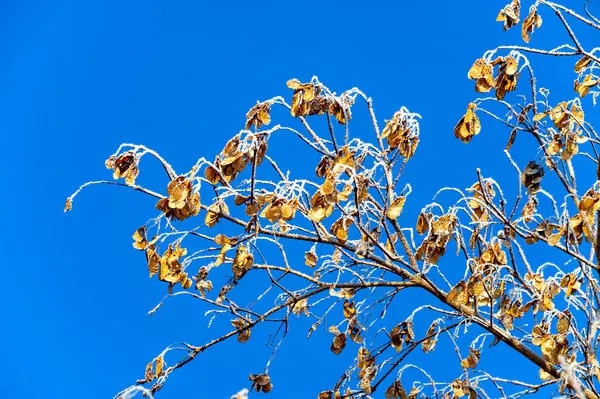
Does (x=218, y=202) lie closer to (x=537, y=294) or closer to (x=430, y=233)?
(x=430, y=233)

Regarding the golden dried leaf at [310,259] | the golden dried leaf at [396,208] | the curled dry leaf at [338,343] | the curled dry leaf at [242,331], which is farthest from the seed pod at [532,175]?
the curled dry leaf at [242,331]

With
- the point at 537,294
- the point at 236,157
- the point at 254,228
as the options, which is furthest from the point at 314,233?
the point at 537,294

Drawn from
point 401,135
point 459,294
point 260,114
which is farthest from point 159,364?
point 401,135

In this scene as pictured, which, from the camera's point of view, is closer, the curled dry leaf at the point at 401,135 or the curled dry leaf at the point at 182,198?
the curled dry leaf at the point at 182,198

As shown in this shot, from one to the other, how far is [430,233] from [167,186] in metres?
1.17

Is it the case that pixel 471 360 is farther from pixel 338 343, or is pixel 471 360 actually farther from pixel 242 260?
pixel 242 260

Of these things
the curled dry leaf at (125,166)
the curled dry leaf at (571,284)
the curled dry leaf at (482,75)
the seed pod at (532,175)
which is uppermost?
the curled dry leaf at (482,75)

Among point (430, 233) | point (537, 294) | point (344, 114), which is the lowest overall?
point (537, 294)

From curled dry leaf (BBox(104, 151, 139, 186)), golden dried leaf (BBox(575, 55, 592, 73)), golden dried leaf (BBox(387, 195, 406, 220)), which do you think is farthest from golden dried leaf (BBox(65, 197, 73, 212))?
golden dried leaf (BBox(575, 55, 592, 73))

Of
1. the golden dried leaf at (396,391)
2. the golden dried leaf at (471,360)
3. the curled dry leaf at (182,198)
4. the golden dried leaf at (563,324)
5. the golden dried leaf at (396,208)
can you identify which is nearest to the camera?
the curled dry leaf at (182,198)

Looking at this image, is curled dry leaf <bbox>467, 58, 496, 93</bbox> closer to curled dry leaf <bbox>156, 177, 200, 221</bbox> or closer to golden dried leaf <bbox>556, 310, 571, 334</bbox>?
golden dried leaf <bbox>556, 310, 571, 334</bbox>

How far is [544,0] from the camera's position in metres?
2.96

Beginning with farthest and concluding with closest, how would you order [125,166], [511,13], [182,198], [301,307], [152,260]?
[301,307] < [511,13] < [152,260] < [125,166] < [182,198]

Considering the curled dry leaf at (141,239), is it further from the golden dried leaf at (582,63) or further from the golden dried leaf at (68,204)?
the golden dried leaf at (582,63)
